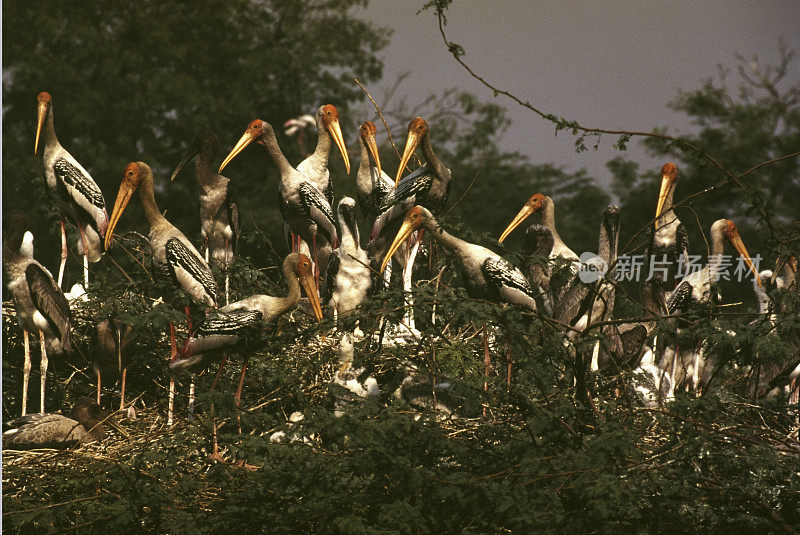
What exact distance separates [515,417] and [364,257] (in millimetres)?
1889

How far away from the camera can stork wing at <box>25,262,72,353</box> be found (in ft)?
18.3

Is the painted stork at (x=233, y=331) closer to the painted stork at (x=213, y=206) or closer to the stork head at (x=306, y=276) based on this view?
the stork head at (x=306, y=276)

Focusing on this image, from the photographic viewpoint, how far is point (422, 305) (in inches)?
139

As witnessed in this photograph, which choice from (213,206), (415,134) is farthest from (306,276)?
(213,206)

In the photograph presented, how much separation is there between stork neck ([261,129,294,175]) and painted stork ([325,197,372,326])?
87 centimetres

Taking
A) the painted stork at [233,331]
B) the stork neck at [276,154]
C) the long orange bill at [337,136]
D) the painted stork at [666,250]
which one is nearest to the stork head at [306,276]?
the painted stork at [233,331]

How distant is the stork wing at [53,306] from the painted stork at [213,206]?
1.22 meters

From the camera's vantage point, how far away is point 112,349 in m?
5.42

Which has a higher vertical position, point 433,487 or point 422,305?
point 422,305

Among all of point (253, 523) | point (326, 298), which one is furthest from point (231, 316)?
point (253, 523)

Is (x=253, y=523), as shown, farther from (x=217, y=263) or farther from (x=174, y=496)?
(x=217, y=263)

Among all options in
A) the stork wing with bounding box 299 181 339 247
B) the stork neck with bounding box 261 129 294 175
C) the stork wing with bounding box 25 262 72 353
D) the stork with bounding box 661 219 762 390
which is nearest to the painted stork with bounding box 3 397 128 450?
the stork wing with bounding box 25 262 72 353

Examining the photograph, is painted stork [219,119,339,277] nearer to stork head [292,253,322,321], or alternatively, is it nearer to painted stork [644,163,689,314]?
stork head [292,253,322,321]

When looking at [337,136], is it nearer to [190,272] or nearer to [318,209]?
[318,209]
